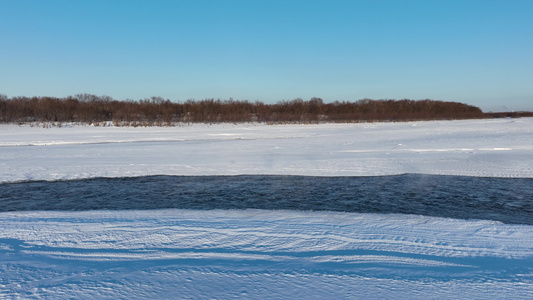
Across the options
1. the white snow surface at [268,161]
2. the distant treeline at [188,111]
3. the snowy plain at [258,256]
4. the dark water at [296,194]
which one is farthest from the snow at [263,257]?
the distant treeline at [188,111]

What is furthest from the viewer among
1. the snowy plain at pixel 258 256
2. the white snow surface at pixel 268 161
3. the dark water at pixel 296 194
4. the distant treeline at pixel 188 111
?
the distant treeline at pixel 188 111

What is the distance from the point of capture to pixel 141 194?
659cm

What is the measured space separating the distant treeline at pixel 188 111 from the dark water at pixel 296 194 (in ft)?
73.6

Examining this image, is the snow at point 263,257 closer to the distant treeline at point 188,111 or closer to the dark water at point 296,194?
the dark water at point 296,194

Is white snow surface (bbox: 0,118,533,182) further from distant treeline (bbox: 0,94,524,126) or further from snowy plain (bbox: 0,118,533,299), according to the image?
distant treeline (bbox: 0,94,524,126)

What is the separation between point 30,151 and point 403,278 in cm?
1263

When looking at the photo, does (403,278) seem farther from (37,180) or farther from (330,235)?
(37,180)

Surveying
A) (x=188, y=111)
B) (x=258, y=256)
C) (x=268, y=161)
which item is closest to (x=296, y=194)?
(x=258, y=256)

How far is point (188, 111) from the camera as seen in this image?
44.4 meters

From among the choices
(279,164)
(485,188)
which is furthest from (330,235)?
(279,164)

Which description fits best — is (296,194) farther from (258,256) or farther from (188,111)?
(188,111)

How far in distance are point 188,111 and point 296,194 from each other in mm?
39224

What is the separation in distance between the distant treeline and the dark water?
22447mm

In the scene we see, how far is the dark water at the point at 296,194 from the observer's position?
5.47 metres
